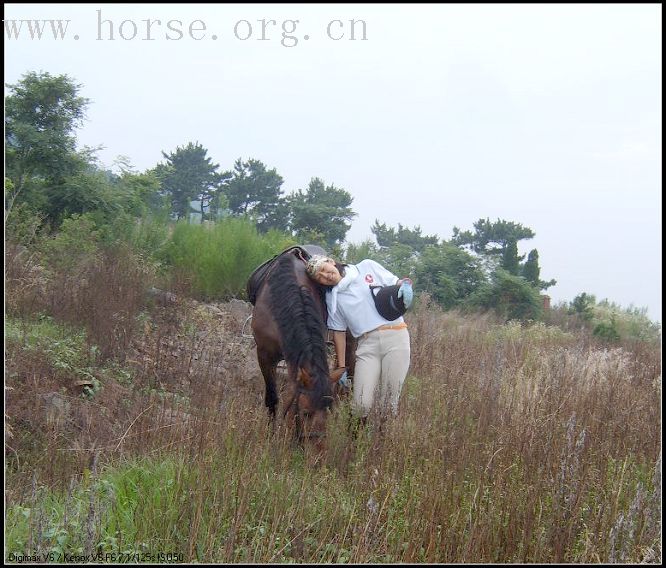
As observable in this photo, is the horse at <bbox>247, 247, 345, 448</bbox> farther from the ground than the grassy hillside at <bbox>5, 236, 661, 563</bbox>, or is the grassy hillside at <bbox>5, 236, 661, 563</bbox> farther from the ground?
the horse at <bbox>247, 247, 345, 448</bbox>

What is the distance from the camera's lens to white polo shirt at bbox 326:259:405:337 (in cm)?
480

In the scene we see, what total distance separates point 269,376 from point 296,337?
3.41 ft

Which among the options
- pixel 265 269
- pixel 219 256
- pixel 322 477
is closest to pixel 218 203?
pixel 219 256

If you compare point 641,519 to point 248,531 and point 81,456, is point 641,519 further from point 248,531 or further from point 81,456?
point 81,456

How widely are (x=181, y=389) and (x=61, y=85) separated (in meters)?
6.12

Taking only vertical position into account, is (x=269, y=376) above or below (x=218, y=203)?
below

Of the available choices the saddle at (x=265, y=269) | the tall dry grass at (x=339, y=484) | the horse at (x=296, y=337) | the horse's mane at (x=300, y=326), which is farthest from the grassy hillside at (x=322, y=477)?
the saddle at (x=265, y=269)

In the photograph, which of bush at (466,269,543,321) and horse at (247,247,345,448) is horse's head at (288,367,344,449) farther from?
bush at (466,269,543,321)

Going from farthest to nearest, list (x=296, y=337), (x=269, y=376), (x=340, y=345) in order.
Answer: (x=269, y=376), (x=340, y=345), (x=296, y=337)

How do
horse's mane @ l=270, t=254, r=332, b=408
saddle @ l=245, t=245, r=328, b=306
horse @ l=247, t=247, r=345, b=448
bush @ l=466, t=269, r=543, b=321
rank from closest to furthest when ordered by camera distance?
horse @ l=247, t=247, r=345, b=448 → horse's mane @ l=270, t=254, r=332, b=408 → saddle @ l=245, t=245, r=328, b=306 → bush @ l=466, t=269, r=543, b=321

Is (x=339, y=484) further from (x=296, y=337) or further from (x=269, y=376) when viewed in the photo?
(x=269, y=376)

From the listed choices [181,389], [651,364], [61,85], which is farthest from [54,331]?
[651,364]

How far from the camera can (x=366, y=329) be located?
15.7ft

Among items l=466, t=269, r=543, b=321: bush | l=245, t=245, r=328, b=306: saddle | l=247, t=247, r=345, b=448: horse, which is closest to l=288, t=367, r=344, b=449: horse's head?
l=247, t=247, r=345, b=448: horse
